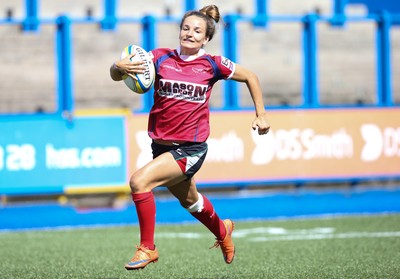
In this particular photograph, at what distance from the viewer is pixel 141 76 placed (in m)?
6.96

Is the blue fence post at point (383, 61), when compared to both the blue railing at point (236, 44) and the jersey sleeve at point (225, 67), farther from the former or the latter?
the jersey sleeve at point (225, 67)

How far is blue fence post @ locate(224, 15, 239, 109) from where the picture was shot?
12672mm

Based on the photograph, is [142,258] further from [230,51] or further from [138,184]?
[230,51]

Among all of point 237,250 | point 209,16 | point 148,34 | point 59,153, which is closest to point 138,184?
point 209,16

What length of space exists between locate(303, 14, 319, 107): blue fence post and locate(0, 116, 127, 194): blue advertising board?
2657 mm

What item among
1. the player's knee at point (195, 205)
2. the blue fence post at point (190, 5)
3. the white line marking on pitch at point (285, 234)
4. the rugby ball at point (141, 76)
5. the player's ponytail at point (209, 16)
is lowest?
the white line marking on pitch at point (285, 234)

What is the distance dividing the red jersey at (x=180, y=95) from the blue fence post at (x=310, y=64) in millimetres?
5899

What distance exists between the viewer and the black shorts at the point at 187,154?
711 cm

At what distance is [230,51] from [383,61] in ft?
7.37

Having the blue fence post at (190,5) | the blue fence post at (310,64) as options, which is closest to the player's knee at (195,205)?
the blue fence post at (310,64)

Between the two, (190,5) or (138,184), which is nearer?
(138,184)

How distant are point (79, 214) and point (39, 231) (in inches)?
27.1

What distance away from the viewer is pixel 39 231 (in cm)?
1162

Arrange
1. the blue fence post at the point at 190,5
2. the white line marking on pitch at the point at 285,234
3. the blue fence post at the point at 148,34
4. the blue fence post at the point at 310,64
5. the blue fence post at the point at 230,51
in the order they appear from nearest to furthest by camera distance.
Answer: the white line marking on pitch at the point at 285,234 → the blue fence post at the point at 148,34 → the blue fence post at the point at 230,51 → the blue fence post at the point at 310,64 → the blue fence post at the point at 190,5
